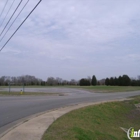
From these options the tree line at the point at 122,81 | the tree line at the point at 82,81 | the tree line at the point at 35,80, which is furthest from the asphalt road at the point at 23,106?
the tree line at the point at 35,80

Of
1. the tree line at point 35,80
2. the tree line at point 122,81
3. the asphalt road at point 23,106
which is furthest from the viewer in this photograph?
the tree line at point 35,80

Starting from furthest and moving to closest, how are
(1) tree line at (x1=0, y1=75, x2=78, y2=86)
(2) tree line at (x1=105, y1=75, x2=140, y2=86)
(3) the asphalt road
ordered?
1. (1) tree line at (x1=0, y1=75, x2=78, y2=86)
2. (2) tree line at (x1=105, y1=75, x2=140, y2=86)
3. (3) the asphalt road

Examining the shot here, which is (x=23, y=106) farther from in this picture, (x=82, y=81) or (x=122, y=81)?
(x=82, y=81)

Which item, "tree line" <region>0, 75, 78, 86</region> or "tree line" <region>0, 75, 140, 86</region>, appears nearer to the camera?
"tree line" <region>0, 75, 140, 86</region>

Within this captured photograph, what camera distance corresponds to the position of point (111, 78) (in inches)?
4023

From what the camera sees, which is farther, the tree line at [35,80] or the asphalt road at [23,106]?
the tree line at [35,80]

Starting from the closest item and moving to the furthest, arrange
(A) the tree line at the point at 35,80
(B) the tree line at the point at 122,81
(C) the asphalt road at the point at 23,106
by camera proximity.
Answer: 1. (C) the asphalt road at the point at 23,106
2. (B) the tree line at the point at 122,81
3. (A) the tree line at the point at 35,80

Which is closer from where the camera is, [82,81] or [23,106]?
[23,106]

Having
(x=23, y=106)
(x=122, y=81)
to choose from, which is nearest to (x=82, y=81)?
(x=122, y=81)

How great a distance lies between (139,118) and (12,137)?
13021 mm

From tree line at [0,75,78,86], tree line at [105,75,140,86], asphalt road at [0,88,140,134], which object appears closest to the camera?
asphalt road at [0,88,140,134]

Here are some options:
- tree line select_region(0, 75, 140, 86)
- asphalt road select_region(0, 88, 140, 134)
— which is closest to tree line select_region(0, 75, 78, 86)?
tree line select_region(0, 75, 140, 86)

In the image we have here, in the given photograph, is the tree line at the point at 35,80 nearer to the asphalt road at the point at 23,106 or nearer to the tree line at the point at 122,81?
the tree line at the point at 122,81

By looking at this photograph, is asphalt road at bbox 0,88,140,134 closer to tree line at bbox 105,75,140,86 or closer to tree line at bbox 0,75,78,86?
tree line at bbox 105,75,140,86
